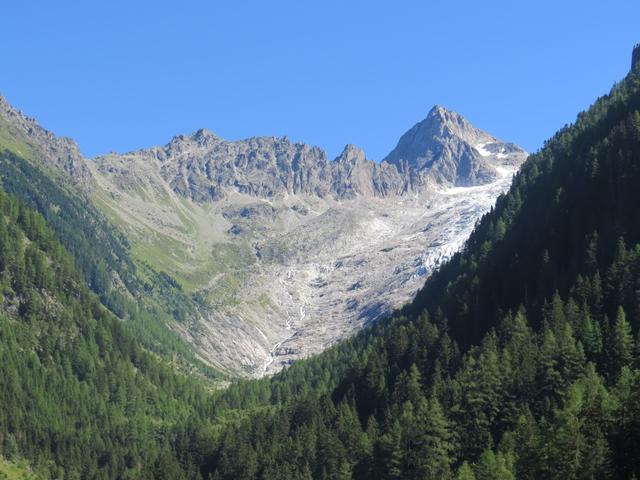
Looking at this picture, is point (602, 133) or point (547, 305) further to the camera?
point (602, 133)

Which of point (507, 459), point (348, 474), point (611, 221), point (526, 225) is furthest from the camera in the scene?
point (526, 225)

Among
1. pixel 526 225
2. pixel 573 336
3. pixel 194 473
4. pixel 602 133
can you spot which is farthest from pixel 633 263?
pixel 194 473

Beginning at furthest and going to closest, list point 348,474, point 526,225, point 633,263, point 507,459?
point 526,225, point 633,263, point 348,474, point 507,459

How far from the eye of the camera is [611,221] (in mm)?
155125

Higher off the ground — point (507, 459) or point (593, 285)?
point (593, 285)

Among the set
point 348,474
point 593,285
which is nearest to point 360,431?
point 348,474

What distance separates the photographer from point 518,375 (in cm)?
11988

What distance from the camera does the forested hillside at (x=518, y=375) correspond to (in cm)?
8981

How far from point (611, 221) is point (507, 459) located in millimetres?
72250

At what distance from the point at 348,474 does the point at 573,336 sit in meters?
34.8

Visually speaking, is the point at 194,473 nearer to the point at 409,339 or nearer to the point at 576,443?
the point at 409,339

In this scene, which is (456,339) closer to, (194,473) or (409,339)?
(409,339)

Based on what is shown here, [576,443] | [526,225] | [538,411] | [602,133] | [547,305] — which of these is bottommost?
[576,443]

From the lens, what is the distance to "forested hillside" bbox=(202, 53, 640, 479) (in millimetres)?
89812
